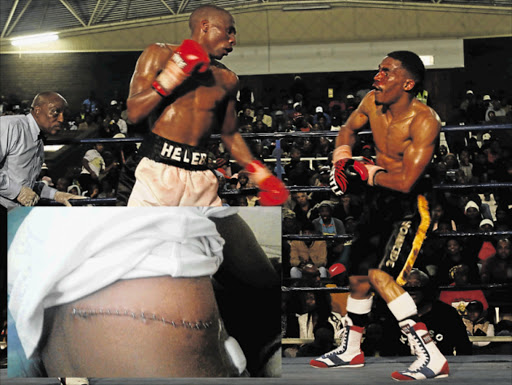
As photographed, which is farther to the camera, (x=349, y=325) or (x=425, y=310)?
(x=425, y=310)

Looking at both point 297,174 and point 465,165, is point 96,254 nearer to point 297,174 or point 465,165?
point 297,174

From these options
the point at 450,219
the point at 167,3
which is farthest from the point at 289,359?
the point at 167,3

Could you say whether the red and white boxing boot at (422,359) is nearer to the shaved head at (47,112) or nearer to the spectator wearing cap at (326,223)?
the shaved head at (47,112)

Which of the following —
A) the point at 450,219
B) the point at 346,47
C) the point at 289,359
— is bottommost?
the point at 289,359

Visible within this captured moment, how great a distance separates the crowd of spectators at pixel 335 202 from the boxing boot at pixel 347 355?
274 millimetres

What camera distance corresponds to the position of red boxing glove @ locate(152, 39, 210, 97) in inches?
109

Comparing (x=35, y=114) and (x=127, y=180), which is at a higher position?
(x=35, y=114)

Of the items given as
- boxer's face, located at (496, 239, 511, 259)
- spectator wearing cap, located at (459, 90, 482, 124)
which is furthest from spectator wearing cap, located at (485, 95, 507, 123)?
boxer's face, located at (496, 239, 511, 259)

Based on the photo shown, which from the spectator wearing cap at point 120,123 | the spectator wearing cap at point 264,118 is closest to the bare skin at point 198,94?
the spectator wearing cap at point 264,118

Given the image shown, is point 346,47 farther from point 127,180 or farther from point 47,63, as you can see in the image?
point 127,180

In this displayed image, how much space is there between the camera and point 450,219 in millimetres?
6449

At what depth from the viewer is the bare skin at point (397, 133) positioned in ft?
9.46

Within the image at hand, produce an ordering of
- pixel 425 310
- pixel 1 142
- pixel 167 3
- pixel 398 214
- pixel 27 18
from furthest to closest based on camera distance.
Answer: pixel 27 18
pixel 167 3
pixel 425 310
pixel 1 142
pixel 398 214

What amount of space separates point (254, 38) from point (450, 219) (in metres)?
5.72
